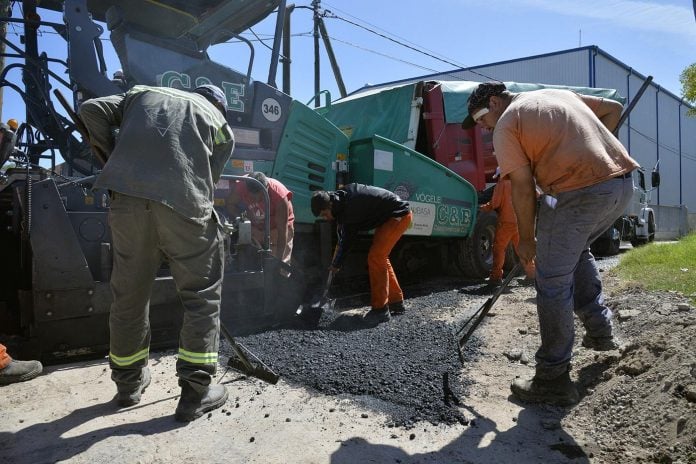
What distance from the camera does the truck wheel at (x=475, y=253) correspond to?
263 inches

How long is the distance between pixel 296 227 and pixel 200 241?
111 inches

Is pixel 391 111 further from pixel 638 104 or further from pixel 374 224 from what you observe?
pixel 638 104

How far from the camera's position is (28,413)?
2525mm

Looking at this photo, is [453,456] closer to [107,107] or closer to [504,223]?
[107,107]

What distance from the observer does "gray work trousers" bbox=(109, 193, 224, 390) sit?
2.40m

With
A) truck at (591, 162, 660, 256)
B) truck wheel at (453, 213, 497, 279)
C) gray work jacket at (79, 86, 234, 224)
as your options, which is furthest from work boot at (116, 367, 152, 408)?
truck at (591, 162, 660, 256)

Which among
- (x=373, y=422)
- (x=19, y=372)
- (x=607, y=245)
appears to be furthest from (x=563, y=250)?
(x=607, y=245)

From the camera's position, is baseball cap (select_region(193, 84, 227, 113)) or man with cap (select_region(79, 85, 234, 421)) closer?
man with cap (select_region(79, 85, 234, 421))

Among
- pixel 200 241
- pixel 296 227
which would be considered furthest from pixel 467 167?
pixel 200 241

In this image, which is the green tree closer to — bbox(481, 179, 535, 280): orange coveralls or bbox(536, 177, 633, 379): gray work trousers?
bbox(481, 179, 535, 280): orange coveralls

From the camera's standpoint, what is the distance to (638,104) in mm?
22203

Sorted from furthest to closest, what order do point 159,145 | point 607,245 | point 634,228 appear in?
1. point 634,228
2. point 607,245
3. point 159,145

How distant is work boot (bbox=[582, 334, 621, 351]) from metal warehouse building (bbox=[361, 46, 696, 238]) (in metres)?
15.0

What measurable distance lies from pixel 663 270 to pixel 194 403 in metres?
4.61
